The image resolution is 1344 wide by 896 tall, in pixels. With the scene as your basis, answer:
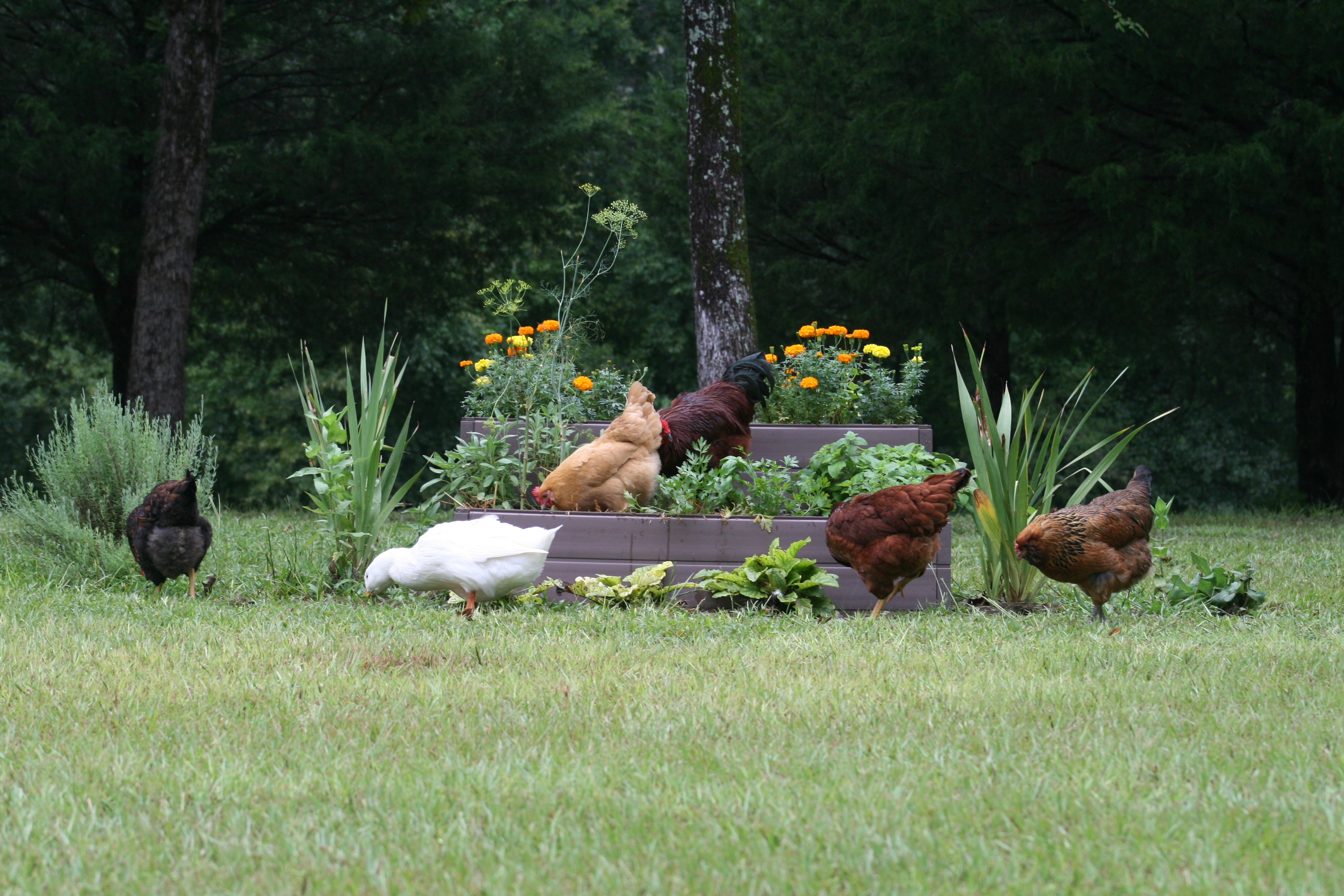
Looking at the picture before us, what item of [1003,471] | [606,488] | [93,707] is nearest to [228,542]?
[606,488]

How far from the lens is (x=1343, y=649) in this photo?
13.8 feet

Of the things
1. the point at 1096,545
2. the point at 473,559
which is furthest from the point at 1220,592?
the point at 473,559

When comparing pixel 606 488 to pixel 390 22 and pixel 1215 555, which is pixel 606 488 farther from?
pixel 390 22

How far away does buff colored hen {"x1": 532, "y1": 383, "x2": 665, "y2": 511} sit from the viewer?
5.71 m

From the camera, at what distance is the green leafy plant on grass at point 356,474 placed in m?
5.83

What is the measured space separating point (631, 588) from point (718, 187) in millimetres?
5389

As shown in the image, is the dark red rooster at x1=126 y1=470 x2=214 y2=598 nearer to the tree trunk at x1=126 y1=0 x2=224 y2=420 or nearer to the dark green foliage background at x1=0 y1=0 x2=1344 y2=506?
the tree trunk at x1=126 y1=0 x2=224 y2=420

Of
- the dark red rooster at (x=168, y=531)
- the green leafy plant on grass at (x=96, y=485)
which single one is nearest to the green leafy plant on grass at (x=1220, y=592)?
the dark red rooster at (x=168, y=531)

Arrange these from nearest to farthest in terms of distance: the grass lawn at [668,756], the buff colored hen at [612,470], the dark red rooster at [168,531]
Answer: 1. the grass lawn at [668,756]
2. the dark red rooster at [168,531]
3. the buff colored hen at [612,470]

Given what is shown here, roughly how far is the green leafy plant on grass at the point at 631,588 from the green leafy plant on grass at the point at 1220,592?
246 cm

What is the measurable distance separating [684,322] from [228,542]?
13.0m

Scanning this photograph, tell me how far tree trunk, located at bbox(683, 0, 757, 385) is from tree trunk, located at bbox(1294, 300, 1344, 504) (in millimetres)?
8855

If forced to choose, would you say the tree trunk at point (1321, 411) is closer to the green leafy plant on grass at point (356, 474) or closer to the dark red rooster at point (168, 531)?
the green leafy plant on grass at point (356, 474)

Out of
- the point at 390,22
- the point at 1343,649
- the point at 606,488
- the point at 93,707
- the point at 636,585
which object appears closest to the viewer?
the point at 93,707
